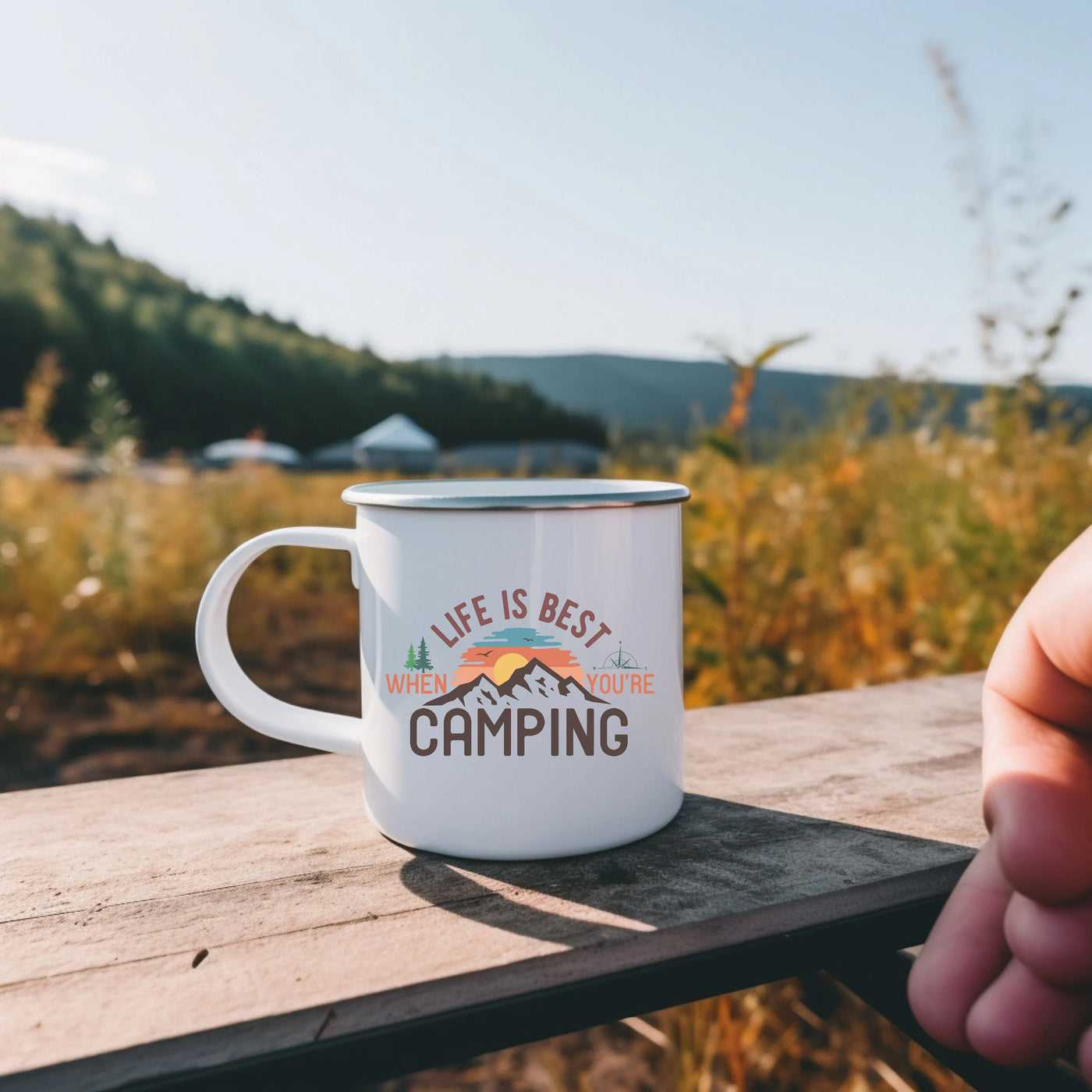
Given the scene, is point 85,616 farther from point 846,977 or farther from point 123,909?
point 846,977

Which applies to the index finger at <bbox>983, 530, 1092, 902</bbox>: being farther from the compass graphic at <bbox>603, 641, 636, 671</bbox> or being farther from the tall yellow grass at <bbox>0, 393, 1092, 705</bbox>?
the tall yellow grass at <bbox>0, 393, 1092, 705</bbox>

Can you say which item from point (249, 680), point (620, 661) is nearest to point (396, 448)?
point (249, 680)

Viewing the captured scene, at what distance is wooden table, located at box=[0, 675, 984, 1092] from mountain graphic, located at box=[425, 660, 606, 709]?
0.41 ft

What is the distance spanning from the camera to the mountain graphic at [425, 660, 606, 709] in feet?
2.09

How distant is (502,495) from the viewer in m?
0.67

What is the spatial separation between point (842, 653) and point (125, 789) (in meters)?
1.79

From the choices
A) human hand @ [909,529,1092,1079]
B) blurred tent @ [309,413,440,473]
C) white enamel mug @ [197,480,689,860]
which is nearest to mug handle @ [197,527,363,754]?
white enamel mug @ [197,480,689,860]

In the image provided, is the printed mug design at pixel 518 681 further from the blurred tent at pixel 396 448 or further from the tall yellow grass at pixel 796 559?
the blurred tent at pixel 396 448

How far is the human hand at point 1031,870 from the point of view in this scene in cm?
45

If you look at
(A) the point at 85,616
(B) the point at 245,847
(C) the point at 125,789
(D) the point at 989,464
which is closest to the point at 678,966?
(B) the point at 245,847

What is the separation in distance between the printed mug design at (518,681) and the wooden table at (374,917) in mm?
96

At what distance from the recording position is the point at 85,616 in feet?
10.0

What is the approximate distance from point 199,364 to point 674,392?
13236 mm

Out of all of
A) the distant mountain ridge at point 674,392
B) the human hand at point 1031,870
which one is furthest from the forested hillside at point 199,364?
the human hand at point 1031,870
